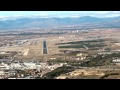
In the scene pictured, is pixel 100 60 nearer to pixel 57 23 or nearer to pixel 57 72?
pixel 57 72

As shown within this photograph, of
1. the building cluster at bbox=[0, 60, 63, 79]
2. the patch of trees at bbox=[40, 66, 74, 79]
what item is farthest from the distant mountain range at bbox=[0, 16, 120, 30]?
the patch of trees at bbox=[40, 66, 74, 79]

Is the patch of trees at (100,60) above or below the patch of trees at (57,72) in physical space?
above

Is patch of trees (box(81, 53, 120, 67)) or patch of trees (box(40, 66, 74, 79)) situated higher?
patch of trees (box(81, 53, 120, 67))

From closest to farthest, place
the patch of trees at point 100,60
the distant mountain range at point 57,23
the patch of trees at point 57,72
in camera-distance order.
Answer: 1. the patch of trees at point 57,72
2. the patch of trees at point 100,60
3. the distant mountain range at point 57,23

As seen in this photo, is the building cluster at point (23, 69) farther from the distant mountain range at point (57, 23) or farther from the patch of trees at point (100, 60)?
the distant mountain range at point (57, 23)

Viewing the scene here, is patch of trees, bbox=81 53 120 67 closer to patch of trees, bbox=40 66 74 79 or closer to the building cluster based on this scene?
patch of trees, bbox=40 66 74 79

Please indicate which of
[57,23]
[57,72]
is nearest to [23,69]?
[57,72]

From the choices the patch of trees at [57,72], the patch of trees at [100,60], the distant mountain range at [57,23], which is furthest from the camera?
the distant mountain range at [57,23]

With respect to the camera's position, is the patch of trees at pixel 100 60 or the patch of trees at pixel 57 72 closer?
the patch of trees at pixel 57 72

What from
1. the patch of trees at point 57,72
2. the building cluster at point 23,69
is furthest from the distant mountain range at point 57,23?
the patch of trees at point 57,72

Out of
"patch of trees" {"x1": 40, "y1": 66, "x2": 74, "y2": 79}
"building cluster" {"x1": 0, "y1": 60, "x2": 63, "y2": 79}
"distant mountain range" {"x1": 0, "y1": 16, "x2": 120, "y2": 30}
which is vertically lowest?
"patch of trees" {"x1": 40, "y1": 66, "x2": 74, "y2": 79}

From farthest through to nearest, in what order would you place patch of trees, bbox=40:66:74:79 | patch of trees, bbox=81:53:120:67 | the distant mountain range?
the distant mountain range, patch of trees, bbox=81:53:120:67, patch of trees, bbox=40:66:74:79
